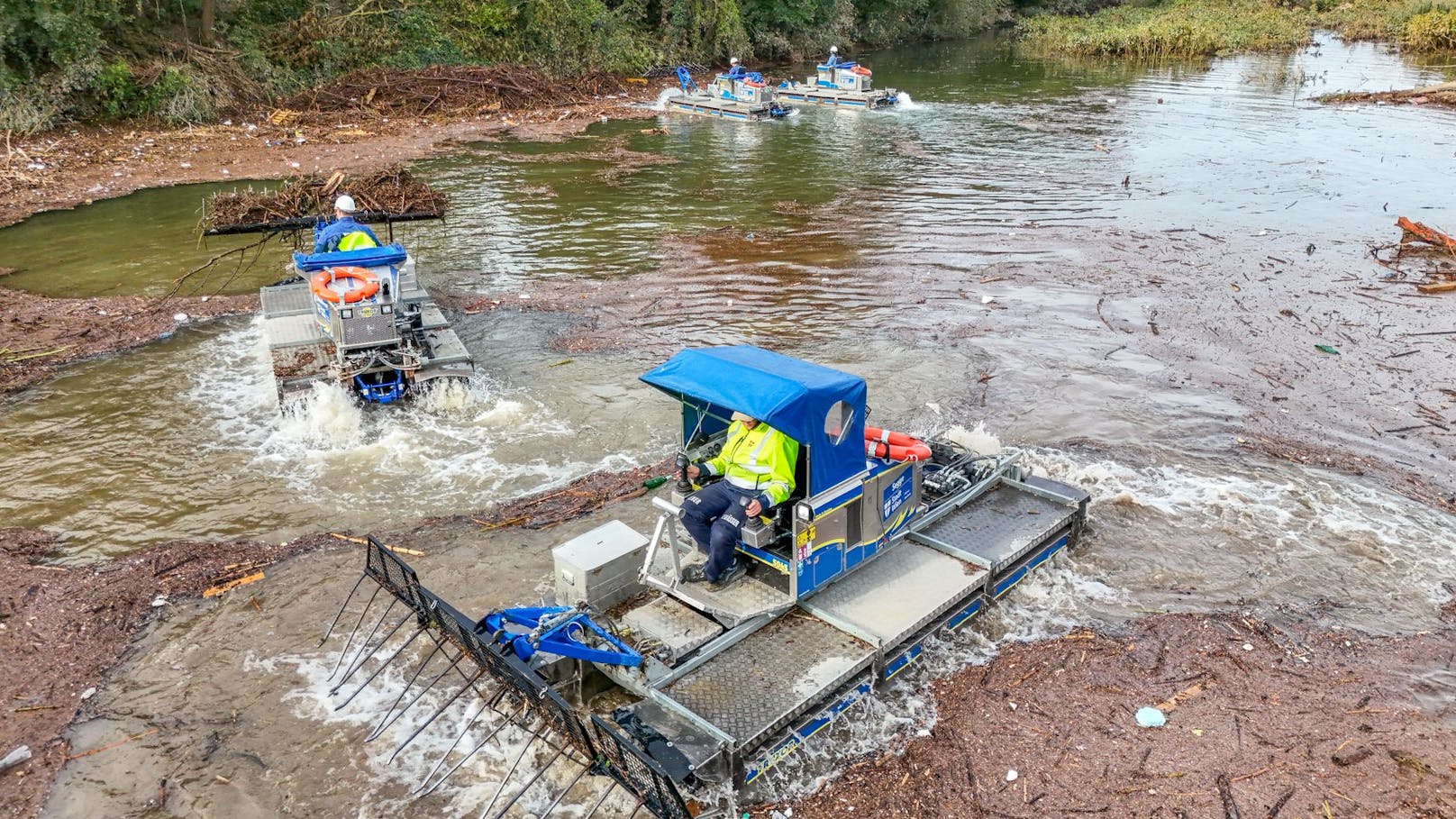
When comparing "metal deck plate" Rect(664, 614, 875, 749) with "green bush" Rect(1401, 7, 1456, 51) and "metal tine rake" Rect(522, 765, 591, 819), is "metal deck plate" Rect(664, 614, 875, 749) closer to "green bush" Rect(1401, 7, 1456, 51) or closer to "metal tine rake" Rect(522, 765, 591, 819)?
"metal tine rake" Rect(522, 765, 591, 819)

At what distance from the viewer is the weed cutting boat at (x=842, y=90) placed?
36.6 metres

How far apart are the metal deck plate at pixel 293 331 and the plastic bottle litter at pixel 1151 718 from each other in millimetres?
10969

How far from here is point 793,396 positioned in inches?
268

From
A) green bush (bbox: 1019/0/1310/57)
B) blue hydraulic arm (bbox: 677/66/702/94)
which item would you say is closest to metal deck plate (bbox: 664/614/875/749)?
blue hydraulic arm (bbox: 677/66/702/94)

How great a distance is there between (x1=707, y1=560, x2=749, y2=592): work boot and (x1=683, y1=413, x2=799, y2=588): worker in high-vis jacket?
0.02 metres

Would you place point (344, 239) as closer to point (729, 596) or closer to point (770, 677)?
point (729, 596)

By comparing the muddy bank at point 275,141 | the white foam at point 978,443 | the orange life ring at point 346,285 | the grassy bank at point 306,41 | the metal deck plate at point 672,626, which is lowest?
the metal deck plate at point 672,626

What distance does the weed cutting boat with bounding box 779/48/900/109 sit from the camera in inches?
1439

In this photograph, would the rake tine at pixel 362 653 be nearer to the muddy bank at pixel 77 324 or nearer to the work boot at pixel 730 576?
the work boot at pixel 730 576

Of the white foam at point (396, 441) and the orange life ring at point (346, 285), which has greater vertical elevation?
the orange life ring at point (346, 285)

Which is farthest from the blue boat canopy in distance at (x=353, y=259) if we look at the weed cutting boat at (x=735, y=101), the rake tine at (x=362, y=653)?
the weed cutting boat at (x=735, y=101)

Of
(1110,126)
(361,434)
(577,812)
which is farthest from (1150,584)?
(1110,126)

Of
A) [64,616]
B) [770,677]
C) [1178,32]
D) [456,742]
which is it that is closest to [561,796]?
[456,742]

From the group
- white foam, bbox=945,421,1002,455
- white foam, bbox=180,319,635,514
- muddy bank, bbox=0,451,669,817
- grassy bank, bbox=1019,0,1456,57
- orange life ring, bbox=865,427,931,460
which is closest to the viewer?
muddy bank, bbox=0,451,669,817
